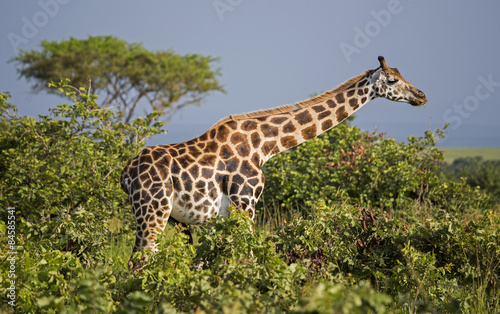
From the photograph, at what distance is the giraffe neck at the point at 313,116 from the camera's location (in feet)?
18.4

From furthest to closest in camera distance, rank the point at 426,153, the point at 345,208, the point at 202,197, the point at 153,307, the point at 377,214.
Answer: the point at 426,153 → the point at 377,214 → the point at 345,208 → the point at 202,197 → the point at 153,307

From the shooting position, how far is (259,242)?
4285mm

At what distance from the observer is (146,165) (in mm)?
5195

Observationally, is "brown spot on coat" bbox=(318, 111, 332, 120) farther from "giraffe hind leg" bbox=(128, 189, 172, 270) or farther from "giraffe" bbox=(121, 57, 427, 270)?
"giraffe hind leg" bbox=(128, 189, 172, 270)

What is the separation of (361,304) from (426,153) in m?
8.48

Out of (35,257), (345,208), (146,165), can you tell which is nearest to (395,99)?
(345,208)

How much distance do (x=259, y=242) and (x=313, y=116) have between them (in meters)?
1.99

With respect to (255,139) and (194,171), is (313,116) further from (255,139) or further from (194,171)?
(194,171)

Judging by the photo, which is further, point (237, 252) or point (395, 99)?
point (395, 99)

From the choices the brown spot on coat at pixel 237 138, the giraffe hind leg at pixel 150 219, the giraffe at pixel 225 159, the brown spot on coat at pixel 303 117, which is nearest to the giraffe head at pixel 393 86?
the giraffe at pixel 225 159

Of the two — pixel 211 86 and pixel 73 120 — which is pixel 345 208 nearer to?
pixel 73 120

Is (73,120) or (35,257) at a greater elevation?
(73,120)

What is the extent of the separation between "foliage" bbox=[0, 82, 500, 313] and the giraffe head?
1.36 m

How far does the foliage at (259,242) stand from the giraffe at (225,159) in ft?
1.41
